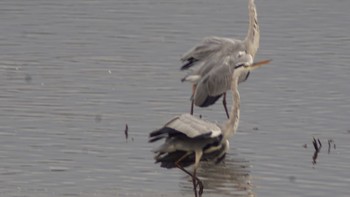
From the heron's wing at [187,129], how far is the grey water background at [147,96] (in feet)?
2.04

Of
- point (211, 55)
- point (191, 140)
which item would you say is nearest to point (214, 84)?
point (211, 55)

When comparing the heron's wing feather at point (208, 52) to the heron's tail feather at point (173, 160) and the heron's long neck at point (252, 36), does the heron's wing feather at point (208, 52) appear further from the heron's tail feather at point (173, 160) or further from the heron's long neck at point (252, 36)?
the heron's tail feather at point (173, 160)

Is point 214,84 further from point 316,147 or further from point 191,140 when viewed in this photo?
point 191,140

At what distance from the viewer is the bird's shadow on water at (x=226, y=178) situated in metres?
11.9

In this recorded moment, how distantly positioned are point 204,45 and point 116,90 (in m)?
1.69

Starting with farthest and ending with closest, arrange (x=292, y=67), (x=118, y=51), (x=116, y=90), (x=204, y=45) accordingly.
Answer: (x=118, y=51), (x=292, y=67), (x=116, y=90), (x=204, y=45)

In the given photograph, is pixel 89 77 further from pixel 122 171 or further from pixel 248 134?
pixel 122 171

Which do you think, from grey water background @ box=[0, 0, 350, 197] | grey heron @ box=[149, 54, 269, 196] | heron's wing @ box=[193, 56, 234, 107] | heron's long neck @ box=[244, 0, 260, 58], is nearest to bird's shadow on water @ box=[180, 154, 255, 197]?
grey water background @ box=[0, 0, 350, 197]

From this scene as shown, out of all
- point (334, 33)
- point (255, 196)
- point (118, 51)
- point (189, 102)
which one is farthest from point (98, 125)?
point (334, 33)

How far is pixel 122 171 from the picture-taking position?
1238cm

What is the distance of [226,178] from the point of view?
41.1 ft

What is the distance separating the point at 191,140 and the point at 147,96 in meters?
4.32

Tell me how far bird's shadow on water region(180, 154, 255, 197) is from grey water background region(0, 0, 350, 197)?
0.07 ft

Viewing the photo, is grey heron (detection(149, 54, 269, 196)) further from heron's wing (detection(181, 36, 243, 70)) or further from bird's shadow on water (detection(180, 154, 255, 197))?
heron's wing (detection(181, 36, 243, 70))
